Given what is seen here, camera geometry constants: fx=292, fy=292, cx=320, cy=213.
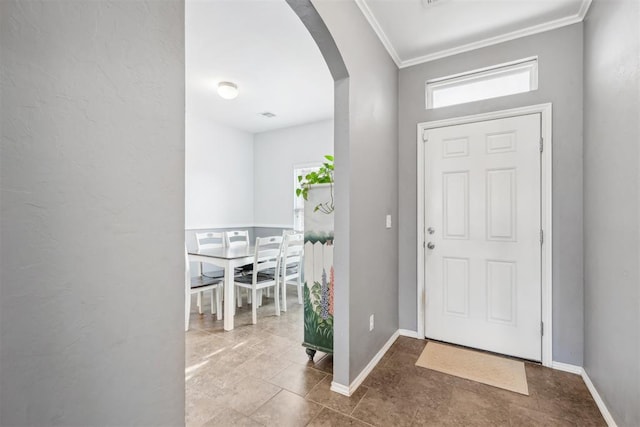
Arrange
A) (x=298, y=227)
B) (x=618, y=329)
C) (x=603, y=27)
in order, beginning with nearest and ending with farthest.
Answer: (x=618, y=329), (x=603, y=27), (x=298, y=227)

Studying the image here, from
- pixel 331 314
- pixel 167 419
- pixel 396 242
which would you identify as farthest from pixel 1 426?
pixel 396 242

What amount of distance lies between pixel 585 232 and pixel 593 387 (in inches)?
41.0

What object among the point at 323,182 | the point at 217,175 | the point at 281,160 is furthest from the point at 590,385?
the point at 217,175

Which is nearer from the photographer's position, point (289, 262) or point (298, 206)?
point (289, 262)

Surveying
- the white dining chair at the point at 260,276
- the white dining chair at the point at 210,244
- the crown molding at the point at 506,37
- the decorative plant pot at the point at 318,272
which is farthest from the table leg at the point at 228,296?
the crown molding at the point at 506,37

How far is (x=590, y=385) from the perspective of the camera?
6.48 ft

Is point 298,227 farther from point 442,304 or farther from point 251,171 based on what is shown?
point 442,304

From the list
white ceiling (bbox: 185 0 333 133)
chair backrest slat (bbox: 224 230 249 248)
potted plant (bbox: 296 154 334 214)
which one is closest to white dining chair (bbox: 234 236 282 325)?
chair backrest slat (bbox: 224 230 249 248)

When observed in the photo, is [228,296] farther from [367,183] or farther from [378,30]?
[378,30]

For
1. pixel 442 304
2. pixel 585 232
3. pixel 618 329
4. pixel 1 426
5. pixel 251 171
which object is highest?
pixel 251 171

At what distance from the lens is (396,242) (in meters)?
2.82

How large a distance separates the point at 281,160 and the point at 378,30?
10.2 feet

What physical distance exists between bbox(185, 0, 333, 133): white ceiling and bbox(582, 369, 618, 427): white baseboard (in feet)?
10.9

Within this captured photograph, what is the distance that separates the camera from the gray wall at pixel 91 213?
21.5 inches
